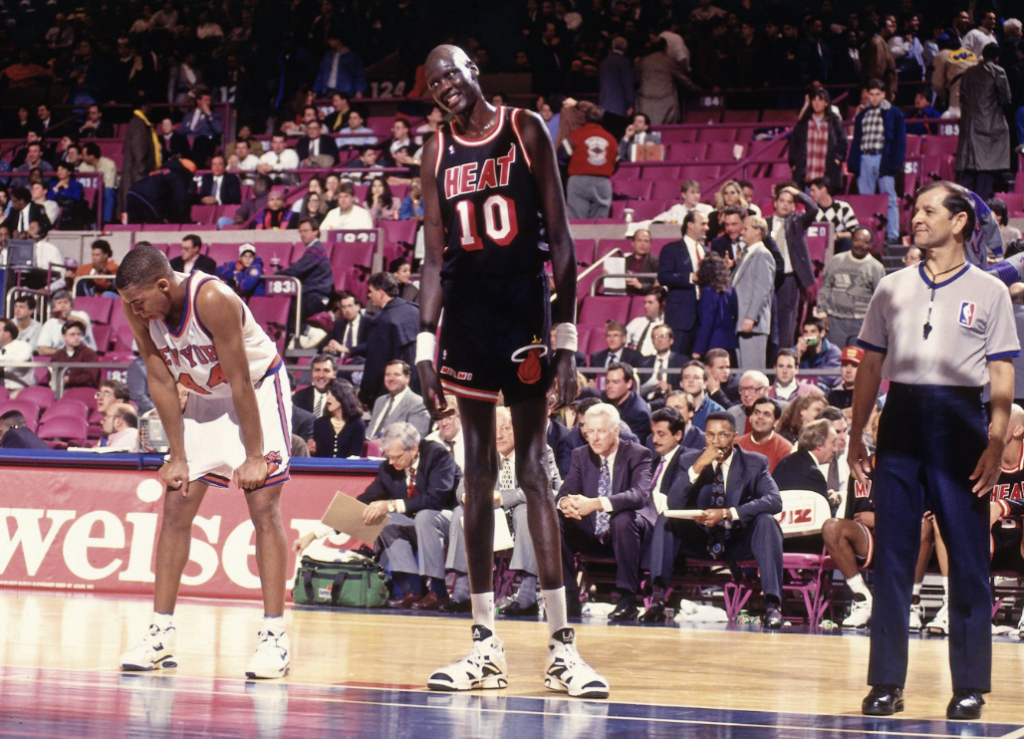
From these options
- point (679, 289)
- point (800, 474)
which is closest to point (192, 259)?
point (679, 289)

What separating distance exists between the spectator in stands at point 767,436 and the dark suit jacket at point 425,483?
225 centimetres

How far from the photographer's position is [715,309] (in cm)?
1257

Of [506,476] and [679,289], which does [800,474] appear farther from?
[679,289]

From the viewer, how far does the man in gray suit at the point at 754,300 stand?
12.6 metres

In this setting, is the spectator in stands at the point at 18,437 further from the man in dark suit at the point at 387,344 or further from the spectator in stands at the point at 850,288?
the spectator in stands at the point at 850,288

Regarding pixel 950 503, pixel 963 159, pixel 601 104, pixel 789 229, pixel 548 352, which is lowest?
pixel 950 503

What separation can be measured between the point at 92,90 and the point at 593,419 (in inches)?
670

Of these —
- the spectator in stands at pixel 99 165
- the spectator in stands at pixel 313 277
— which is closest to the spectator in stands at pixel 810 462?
the spectator in stands at pixel 313 277

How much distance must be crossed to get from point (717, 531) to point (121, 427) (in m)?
5.60

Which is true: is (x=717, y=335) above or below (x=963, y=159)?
below

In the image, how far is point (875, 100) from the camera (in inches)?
609

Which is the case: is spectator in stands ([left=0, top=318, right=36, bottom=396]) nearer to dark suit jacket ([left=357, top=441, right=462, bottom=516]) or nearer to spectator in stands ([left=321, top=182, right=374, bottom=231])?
spectator in stands ([left=321, top=182, right=374, bottom=231])

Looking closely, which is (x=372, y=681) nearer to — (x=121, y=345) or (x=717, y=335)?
(x=717, y=335)

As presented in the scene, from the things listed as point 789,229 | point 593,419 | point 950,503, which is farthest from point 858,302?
point 950,503
